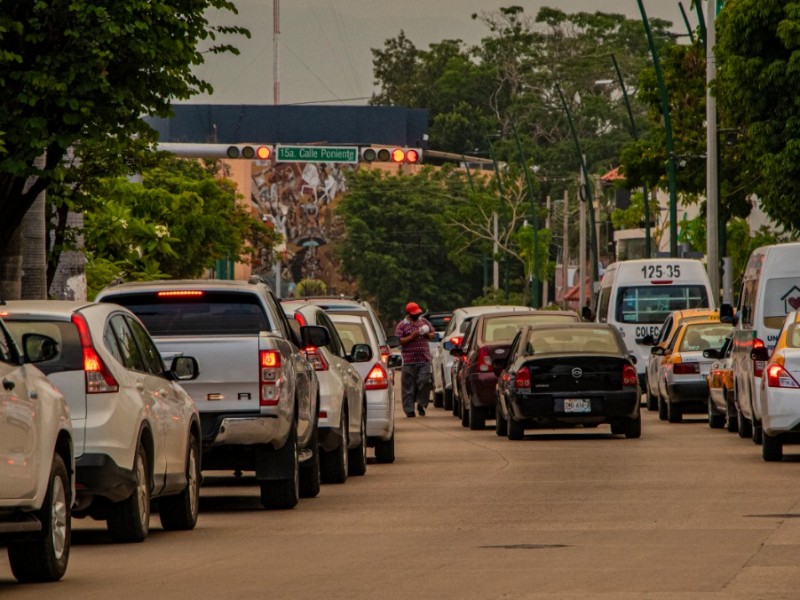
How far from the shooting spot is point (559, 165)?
12412 cm

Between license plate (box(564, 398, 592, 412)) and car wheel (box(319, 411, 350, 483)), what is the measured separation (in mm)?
6841

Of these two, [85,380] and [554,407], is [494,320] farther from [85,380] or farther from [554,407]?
[85,380]

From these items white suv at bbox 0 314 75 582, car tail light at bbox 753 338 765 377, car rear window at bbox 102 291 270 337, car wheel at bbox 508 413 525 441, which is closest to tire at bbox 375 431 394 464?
car wheel at bbox 508 413 525 441

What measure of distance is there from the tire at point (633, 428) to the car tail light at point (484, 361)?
385 cm

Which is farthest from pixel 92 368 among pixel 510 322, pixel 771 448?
pixel 510 322

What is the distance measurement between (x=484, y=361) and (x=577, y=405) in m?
4.50

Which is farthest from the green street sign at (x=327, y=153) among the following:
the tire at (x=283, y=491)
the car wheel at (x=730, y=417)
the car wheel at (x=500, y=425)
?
the tire at (x=283, y=491)

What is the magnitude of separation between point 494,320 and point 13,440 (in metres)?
21.7

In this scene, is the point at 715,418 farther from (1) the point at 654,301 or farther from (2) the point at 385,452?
(1) the point at 654,301

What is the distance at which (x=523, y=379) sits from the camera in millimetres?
26672

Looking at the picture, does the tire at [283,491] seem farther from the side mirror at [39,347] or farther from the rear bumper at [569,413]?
the rear bumper at [569,413]

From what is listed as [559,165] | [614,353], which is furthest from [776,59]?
[559,165]

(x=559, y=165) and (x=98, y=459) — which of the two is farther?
(x=559, y=165)

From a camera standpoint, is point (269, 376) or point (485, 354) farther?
point (485, 354)
